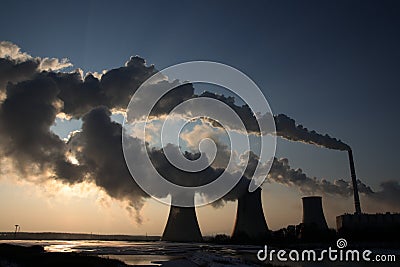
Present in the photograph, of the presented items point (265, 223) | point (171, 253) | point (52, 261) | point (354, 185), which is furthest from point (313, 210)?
point (52, 261)

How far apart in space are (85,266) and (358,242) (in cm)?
5146

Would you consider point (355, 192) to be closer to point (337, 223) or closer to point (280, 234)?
point (337, 223)

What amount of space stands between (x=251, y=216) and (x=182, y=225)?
12742 millimetres

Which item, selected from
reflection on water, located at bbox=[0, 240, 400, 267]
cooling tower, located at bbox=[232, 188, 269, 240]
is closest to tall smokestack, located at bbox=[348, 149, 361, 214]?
cooling tower, located at bbox=[232, 188, 269, 240]

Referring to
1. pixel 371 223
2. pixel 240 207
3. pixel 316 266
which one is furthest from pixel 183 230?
pixel 316 266

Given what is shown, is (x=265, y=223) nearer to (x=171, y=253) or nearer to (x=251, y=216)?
(x=251, y=216)

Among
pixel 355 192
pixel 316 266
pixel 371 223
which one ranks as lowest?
pixel 316 266

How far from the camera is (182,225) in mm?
63719

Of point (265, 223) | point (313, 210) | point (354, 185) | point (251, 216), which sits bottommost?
point (265, 223)

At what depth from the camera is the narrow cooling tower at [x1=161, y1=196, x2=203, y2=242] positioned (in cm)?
6372

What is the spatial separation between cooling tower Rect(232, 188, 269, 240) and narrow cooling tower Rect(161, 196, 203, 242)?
8.00m

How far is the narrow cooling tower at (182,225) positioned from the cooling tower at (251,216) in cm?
800

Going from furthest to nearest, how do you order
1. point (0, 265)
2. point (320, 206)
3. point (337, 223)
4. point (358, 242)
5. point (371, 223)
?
point (337, 223)
point (371, 223)
point (358, 242)
point (320, 206)
point (0, 265)

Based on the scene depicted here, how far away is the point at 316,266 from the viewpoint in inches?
925
